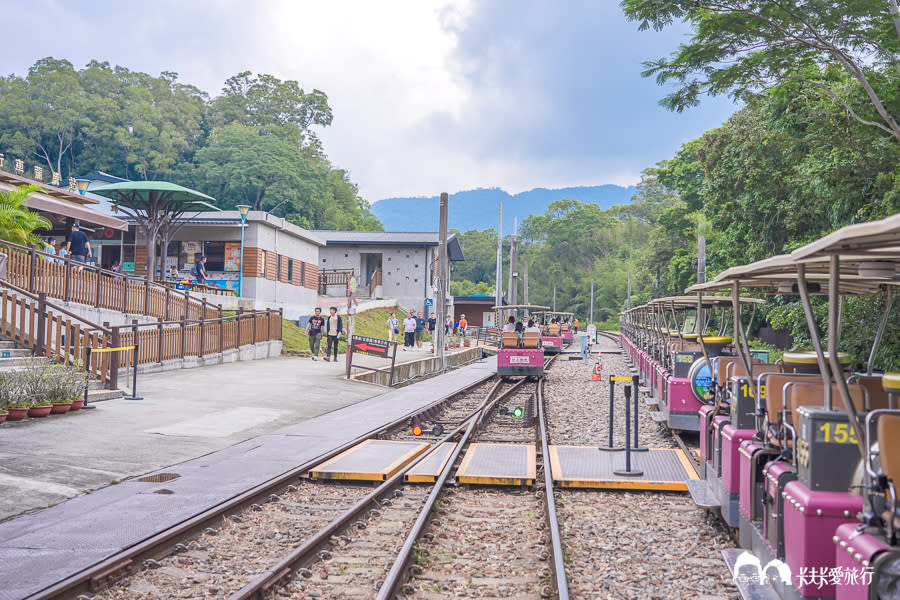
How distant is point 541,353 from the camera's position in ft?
71.1

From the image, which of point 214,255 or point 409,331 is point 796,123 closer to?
point 409,331

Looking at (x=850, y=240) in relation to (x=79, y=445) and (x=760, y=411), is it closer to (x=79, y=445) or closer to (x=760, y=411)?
(x=760, y=411)

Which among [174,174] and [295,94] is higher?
[295,94]

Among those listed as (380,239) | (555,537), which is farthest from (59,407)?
(380,239)

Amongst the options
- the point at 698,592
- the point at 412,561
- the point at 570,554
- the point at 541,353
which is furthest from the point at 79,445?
the point at 541,353

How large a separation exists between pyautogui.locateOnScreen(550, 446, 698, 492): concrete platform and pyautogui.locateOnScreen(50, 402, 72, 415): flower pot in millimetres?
7397

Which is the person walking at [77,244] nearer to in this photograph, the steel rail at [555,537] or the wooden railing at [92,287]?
the wooden railing at [92,287]

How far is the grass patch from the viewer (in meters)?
26.4

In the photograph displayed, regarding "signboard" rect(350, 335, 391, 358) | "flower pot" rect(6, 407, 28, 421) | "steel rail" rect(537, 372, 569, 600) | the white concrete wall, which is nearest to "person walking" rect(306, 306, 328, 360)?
"signboard" rect(350, 335, 391, 358)

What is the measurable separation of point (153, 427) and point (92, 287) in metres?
8.07

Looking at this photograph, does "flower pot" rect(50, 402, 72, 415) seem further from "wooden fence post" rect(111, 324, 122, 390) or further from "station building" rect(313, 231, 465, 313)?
"station building" rect(313, 231, 465, 313)

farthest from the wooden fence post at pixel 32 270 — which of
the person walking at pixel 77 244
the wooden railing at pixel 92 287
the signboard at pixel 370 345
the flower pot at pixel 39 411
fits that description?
the signboard at pixel 370 345

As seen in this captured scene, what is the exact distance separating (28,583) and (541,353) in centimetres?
1760

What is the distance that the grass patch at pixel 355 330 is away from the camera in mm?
26394
